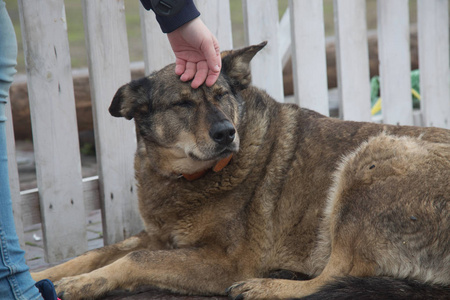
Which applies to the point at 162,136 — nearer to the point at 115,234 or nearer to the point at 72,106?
the point at 72,106

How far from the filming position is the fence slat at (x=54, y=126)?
11.7 ft

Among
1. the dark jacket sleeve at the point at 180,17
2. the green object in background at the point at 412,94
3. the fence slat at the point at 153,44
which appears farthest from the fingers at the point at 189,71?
the green object in background at the point at 412,94

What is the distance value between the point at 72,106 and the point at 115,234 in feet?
3.26

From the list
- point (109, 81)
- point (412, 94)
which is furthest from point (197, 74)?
point (412, 94)

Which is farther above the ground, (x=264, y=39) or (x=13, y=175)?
(x=264, y=39)

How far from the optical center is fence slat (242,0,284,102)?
4324 mm

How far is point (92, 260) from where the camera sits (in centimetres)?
330

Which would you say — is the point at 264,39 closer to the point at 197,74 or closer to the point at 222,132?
the point at 197,74

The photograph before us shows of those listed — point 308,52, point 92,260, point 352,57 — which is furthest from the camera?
point 352,57

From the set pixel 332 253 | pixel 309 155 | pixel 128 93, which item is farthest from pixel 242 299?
pixel 128 93

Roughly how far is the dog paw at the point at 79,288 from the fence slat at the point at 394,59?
3.32m

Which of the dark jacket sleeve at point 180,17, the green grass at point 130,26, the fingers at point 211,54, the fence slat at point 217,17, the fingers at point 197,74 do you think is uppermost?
the green grass at point 130,26

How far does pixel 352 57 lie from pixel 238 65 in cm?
185

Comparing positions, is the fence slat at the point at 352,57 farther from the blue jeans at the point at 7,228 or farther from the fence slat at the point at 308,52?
the blue jeans at the point at 7,228
